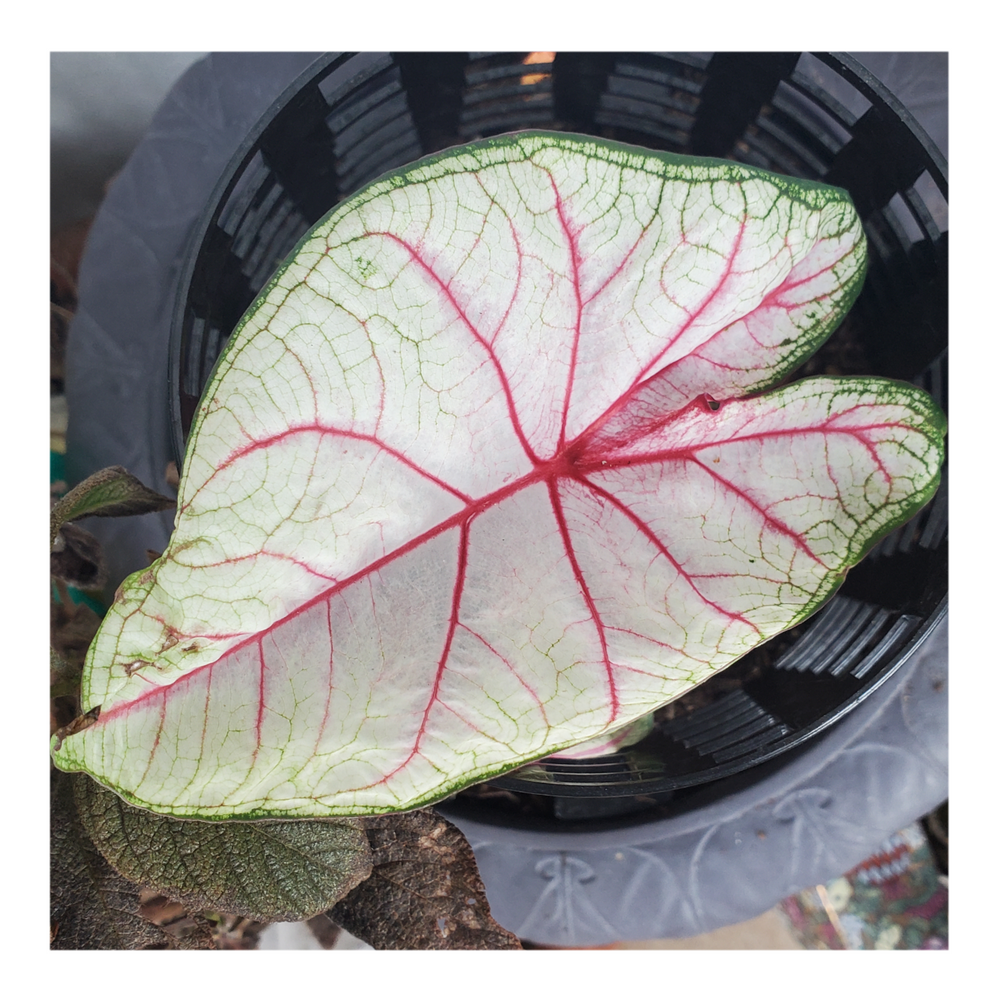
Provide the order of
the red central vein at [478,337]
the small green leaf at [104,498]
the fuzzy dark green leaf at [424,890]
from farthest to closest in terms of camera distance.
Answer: the fuzzy dark green leaf at [424,890], the small green leaf at [104,498], the red central vein at [478,337]

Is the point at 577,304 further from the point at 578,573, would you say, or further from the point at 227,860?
the point at 227,860

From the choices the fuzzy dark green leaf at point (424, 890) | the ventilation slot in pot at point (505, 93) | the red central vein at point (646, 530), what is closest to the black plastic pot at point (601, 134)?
the ventilation slot in pot at point (505, 93)

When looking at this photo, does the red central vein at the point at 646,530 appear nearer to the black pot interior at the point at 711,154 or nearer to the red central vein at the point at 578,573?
the red central vein at the point at 578,573

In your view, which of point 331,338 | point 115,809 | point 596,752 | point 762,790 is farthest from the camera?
point 762,790

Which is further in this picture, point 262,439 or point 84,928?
point 84,928

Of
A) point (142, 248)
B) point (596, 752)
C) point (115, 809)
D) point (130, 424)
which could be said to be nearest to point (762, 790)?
point (596, 752)

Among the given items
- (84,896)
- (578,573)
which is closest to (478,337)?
(578,573)
